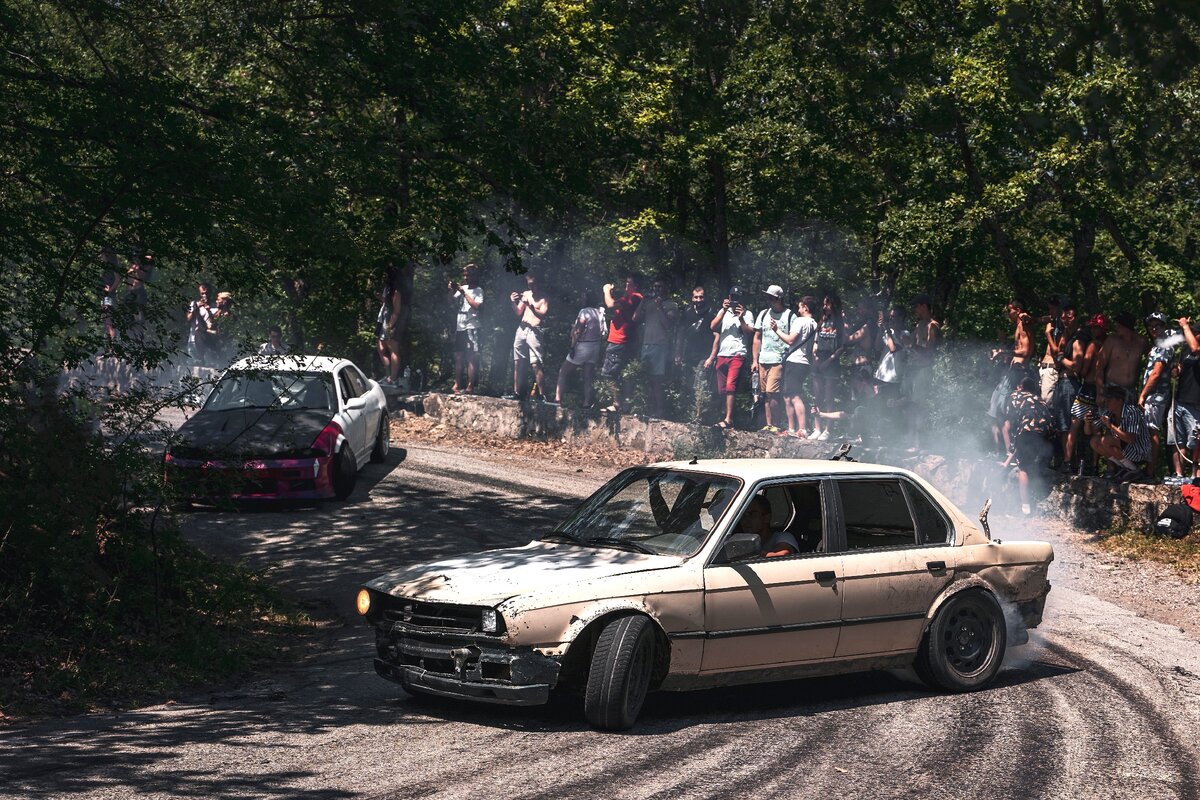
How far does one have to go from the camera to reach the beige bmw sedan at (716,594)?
695cm

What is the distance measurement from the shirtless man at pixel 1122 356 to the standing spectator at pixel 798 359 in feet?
14.0

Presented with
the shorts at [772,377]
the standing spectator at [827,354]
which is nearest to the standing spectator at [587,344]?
the shorts at [772,377]

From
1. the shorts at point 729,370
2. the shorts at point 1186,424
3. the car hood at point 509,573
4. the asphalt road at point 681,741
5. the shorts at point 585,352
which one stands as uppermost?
the shorts at point 585,352

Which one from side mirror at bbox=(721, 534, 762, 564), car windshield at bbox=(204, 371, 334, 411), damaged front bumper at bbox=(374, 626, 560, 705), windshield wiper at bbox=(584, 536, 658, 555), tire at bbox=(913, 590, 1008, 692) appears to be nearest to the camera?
damaged front bumper at bbox=(374, 626, 560, 705)

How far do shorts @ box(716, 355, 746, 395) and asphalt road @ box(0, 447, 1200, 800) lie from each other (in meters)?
9.19

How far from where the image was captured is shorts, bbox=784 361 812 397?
18.1 meters

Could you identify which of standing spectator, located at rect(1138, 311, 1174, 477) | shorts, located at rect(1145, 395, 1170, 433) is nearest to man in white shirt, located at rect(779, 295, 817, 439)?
standing spectator, located at rect(1138, 311, 1174, 477)

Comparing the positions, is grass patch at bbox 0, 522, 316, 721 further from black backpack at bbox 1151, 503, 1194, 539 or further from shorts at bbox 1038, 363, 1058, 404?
shorts at bbox 1038, 363, 1058, 404

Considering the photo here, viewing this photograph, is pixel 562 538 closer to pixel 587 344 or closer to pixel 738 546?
pixel 738 546

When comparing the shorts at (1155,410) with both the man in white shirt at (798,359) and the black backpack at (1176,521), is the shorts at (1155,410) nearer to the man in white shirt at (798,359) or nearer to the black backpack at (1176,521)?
the black backpack at (1176,521)

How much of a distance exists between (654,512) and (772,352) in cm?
1048

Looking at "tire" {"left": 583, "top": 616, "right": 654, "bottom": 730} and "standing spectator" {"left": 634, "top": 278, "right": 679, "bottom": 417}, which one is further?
"standing spectator" {"left": 634, "top": 278, "right": 679, "bottom": 417}

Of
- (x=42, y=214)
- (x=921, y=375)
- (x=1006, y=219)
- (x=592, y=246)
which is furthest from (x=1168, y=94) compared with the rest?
(x=42, y=214)

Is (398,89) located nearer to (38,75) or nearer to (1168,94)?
(38,75)
